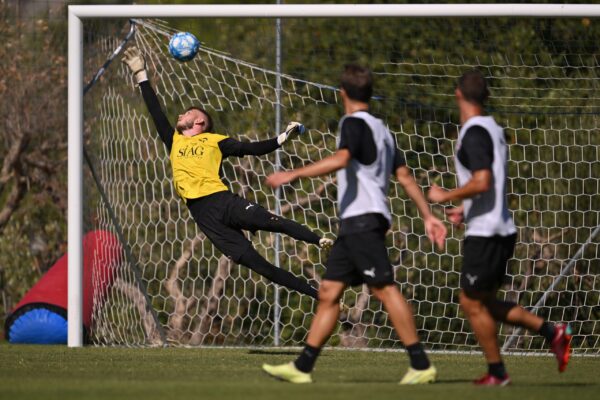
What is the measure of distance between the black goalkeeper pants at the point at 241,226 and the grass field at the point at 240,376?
698 millimetres

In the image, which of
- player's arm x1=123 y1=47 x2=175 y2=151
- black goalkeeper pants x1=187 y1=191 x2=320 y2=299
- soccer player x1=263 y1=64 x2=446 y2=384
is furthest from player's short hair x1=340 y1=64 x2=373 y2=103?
player's arm x1=123 y1=47 x2=175 y2=151

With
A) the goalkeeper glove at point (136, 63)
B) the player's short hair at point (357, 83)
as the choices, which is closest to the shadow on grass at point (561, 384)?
Result: the player's short hair at point (357, 83)

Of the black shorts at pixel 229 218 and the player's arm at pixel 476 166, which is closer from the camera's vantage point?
the player's arm at pixel 476 166

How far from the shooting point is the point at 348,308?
11.9 metres

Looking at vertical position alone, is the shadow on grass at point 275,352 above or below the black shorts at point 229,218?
below

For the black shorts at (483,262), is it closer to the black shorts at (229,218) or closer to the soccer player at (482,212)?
the soccer player at (482,212)

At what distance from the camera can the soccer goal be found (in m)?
11.6

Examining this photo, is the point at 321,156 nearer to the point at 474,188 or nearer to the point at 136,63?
the point at 136,63

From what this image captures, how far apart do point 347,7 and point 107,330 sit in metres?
3.65

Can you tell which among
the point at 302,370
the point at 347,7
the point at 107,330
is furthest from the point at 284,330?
the point at 302,370

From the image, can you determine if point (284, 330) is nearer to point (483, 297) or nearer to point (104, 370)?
point (104, 370)

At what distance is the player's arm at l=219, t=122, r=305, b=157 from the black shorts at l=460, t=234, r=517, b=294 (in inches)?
118

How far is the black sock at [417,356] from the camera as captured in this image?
23.2 feet

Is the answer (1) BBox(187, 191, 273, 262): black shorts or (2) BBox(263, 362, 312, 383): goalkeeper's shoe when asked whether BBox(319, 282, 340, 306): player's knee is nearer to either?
(2) BBox(263, 362, 312, 383): goalkeeper's shoe
